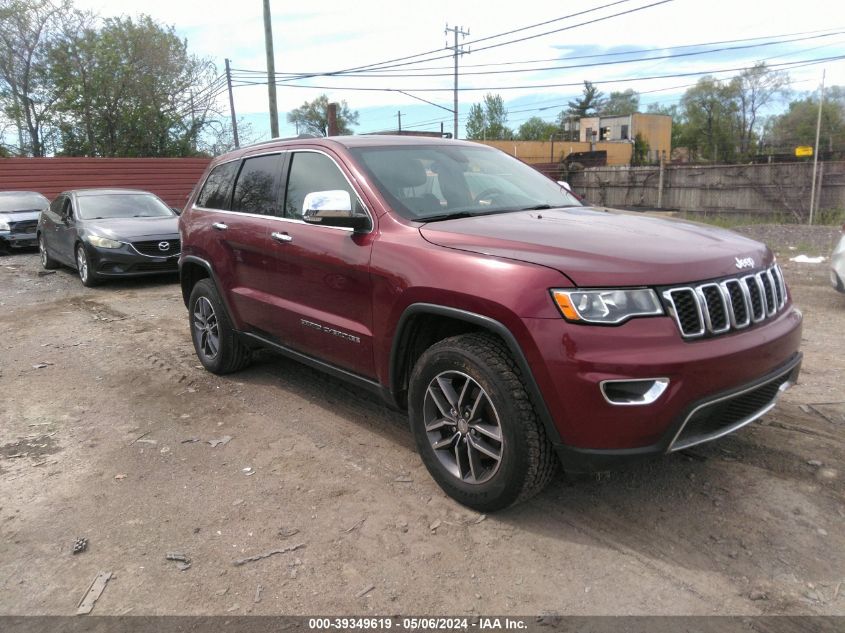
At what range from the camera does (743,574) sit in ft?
8.82

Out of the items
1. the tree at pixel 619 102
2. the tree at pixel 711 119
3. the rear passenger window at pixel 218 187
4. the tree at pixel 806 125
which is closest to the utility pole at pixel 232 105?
the rear passenger window at pixel 218 187

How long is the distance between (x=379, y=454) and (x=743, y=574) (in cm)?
199

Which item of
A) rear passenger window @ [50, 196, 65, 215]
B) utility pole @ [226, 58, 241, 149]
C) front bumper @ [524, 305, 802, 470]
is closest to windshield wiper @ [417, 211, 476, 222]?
front bumper @ [524, 305, 802, 470]

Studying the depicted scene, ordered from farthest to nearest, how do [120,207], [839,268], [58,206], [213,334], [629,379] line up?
[58,206] → [120,207] → [839,268] → [213,334] → [629,379]

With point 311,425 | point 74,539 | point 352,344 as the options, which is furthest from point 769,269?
point 74,539

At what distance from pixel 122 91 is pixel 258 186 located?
2730cm

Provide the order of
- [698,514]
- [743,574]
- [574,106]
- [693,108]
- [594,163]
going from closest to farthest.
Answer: [743,574] → [698,514] → [594,163] → [693,108] → [574,106]

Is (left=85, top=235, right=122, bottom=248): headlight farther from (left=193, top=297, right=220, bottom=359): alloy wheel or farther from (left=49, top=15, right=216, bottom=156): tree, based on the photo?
(left=49, top=15, right=216, bottom=156): tree

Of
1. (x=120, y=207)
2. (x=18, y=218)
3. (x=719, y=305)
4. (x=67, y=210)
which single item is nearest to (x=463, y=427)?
(x=719, y=305)

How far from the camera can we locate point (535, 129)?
103188mm

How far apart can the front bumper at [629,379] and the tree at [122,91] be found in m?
29.8

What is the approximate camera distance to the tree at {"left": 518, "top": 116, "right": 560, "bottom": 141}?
99.4 meters

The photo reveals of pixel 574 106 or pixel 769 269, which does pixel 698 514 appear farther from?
pixel 574 106

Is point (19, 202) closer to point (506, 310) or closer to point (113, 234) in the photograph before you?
point (113, 234)
